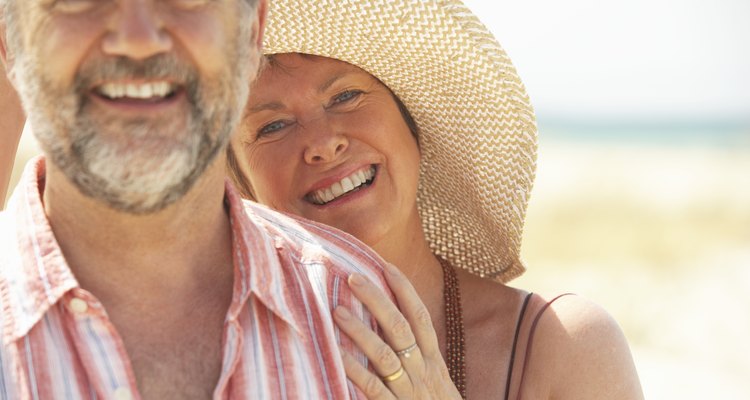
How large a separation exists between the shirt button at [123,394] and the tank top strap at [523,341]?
1.32 metres

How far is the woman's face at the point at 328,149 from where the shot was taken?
3.19m

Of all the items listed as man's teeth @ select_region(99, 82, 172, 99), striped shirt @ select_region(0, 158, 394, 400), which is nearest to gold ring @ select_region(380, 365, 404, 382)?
striped shirt @ select_region(0, 158, 394, 400)

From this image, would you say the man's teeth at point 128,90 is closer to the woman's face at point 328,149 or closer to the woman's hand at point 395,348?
the woman's hand at point 395,348

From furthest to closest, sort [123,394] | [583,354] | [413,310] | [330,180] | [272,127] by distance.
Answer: [272,127] → [330,180] → [583,354] → [413,310] → [123,394]

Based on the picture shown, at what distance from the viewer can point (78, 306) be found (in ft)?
6.91

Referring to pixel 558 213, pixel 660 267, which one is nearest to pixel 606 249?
pixel 660 267

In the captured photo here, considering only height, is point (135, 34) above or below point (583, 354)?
above

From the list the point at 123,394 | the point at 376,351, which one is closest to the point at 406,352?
the point at 376,351

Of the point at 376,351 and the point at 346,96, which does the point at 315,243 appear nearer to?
the point at 376,351

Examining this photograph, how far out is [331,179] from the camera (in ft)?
10.4

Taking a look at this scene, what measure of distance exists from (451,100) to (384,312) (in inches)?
39.9

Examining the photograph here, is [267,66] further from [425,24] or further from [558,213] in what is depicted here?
[558,213]

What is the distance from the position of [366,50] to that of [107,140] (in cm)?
122

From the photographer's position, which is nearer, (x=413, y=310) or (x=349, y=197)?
(x=413, y=310)
